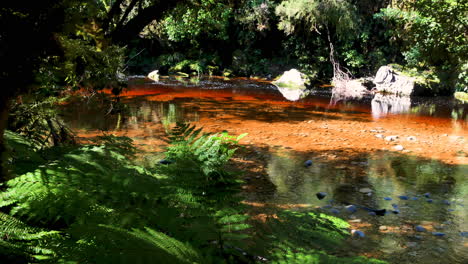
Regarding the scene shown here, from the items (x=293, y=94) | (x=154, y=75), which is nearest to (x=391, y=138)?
(x=293, y=94)

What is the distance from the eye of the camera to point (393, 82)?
17422mm

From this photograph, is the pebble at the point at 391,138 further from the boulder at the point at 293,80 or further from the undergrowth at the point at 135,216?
the boulder at the point at 293,80

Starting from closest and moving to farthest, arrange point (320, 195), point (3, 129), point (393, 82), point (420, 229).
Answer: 1. point (3, 129)
2. point (420, 229)
3. point (320, 195)
4. point (393, 82)

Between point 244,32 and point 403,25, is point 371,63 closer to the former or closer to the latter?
→ point 403,25

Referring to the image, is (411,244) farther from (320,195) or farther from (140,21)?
(140,21)

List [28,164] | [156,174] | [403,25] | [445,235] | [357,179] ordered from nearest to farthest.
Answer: [28,164] < [156,174] < [445,235] < [357,179] < [403,25]

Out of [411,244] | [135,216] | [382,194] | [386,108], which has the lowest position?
[411,244]

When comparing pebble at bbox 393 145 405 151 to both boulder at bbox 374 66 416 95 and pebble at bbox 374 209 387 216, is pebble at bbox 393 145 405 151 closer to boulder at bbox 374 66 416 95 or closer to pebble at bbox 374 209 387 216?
pebble at bbox 374 209 387 216

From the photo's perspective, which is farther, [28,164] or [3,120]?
[28,164]

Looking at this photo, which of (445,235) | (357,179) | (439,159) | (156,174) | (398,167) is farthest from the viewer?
(439,159)

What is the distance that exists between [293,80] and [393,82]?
17.2 ft

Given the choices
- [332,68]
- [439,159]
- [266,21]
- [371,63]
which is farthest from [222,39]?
[439,159]

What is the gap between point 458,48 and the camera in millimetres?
10180

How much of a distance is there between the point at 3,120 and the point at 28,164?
2.34 feet
